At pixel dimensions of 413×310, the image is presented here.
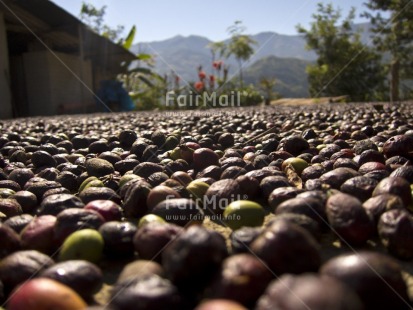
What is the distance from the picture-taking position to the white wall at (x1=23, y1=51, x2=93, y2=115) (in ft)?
49.1

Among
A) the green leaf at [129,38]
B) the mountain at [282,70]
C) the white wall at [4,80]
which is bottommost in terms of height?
the white wall at [4,80]

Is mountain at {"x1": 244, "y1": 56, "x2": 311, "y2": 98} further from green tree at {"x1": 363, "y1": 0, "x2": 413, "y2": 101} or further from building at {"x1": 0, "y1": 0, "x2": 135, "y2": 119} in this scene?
building at {"x1": 0, "y1": 0, "x2": 135, "y2": 119}

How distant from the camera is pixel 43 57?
1488 cm

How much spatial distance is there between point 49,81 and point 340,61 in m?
19.4

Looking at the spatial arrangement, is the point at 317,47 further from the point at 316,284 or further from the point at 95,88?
the point at 316,284

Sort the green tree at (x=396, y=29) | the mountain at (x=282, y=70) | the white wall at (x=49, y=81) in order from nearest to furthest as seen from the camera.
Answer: the white wall at (x=49, y=81) → the green tree at (x=396, y=29) → the mountain at (x=282, y=70)

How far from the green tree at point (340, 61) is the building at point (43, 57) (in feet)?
46.4

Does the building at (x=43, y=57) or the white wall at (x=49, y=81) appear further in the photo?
the white wall at (x=49, y=81)

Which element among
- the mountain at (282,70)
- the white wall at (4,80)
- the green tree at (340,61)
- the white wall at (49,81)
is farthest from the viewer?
the mountain at (282,70)

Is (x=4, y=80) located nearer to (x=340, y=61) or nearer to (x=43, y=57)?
(x=43, y=57)

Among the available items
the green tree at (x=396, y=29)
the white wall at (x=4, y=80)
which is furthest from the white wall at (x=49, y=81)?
the green tree at (x=396, y=29)

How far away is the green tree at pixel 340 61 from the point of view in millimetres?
26075

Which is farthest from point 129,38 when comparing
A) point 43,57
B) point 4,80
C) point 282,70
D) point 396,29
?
point 282,70

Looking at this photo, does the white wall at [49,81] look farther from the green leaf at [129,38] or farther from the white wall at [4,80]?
the green leaf at [129,38]
